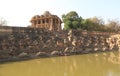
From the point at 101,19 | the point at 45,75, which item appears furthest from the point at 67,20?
the point at 45,75

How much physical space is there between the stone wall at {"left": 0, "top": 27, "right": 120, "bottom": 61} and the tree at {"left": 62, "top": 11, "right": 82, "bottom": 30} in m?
7.19

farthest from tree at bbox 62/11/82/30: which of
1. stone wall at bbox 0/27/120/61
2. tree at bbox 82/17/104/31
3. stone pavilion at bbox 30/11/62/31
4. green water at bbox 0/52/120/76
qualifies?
green water at bbox 0/52/120/76

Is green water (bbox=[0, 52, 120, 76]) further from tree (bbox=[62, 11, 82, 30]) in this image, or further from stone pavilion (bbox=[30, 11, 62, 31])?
tree (bbox=[62, 11, 82, 30])

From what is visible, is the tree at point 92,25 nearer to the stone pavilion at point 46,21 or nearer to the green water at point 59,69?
the stone pavilion at point 46,21

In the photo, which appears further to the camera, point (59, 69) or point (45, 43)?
point (45, 43)

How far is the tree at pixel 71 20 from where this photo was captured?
1439 inches

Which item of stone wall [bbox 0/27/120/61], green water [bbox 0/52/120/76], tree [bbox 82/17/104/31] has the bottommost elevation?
green water [bbox 0/52/120/76]

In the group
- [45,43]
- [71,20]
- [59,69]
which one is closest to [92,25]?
[71,20]

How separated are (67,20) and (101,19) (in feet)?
40.5

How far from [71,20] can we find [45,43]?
50.7 ft

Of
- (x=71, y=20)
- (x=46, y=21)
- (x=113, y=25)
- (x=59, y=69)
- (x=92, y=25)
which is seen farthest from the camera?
(x=113, y=25)

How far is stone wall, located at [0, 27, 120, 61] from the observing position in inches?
795

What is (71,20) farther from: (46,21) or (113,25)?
(113,25)

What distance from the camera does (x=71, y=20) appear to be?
3744 centimetres
